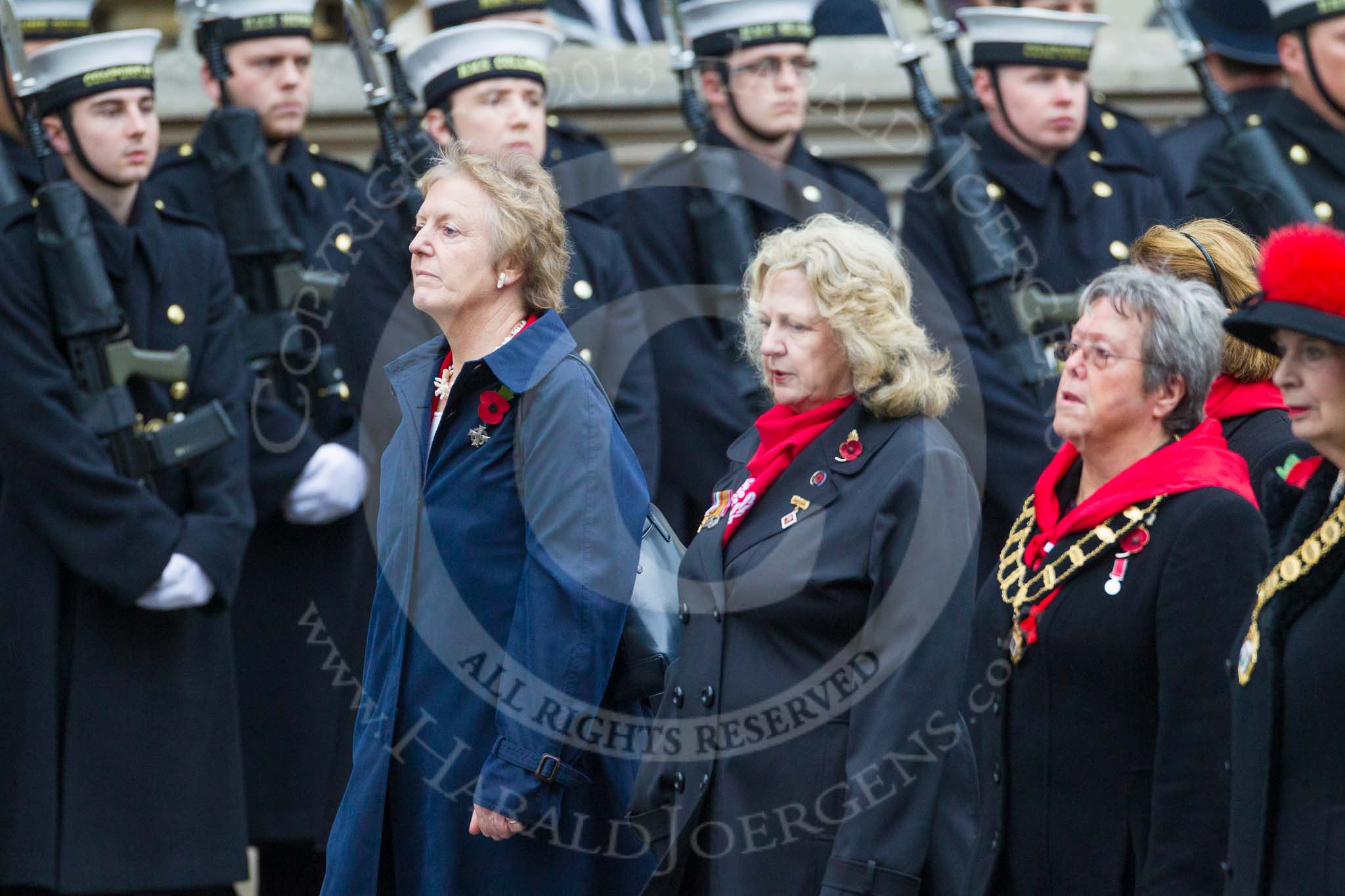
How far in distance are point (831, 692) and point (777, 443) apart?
0.53 metres

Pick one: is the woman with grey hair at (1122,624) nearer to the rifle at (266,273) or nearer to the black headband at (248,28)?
the rifle at (266,273)

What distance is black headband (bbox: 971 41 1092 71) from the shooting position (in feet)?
20.8

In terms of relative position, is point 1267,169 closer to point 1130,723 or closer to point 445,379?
point 1130,723

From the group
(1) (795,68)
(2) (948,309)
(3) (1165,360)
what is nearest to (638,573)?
(3) (1165,360)

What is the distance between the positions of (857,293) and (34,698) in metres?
2.58

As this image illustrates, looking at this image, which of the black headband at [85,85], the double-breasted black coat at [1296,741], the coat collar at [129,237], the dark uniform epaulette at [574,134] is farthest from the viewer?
the dark uniform epaulette at [574,134]

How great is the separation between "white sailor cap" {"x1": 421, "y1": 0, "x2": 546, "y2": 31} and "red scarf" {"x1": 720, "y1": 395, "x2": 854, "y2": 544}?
297cm

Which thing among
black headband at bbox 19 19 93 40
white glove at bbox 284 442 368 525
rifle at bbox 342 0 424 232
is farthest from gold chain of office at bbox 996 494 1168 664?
black headband at bbox 19 19 93 40

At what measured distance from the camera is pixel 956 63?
670 cm

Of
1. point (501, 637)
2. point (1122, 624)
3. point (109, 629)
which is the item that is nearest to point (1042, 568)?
point (1122, 624)

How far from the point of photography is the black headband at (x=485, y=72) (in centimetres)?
599

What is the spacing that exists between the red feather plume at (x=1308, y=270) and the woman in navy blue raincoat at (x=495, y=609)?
1.26 metres

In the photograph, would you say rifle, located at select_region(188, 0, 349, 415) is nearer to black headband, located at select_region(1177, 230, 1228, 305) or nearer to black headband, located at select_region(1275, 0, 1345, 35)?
black headband, located at select_region(1177, 230, 1228, 305)

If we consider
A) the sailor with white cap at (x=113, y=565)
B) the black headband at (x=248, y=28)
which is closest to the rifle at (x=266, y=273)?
the black headband at (x=248, y=28)
